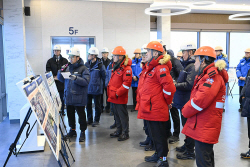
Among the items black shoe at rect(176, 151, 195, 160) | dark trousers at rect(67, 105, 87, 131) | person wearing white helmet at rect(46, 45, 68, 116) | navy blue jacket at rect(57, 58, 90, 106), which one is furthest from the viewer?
person wearing white helmet at rect(46, 45, 68, 116)

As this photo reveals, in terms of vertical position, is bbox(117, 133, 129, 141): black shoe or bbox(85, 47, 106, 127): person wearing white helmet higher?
bbox(85, 47, 106, 127): person wearing white helmet

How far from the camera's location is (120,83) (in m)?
4.57

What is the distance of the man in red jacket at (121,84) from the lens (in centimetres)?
441

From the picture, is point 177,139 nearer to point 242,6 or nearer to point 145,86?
point 145,86

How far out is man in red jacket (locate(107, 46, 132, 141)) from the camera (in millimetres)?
4410

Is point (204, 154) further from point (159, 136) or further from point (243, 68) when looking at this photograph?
point (243, 68)

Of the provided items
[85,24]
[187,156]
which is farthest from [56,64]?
[187,156]

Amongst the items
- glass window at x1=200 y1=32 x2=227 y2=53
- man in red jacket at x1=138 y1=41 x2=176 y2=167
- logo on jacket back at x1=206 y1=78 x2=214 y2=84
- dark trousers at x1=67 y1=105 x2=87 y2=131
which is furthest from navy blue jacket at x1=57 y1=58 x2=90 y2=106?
glass window at x1=200 y1=32 x2=227 y2=53

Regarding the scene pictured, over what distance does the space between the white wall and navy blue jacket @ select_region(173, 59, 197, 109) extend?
14.2 feet

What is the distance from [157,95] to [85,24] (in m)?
5.32

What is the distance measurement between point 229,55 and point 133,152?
9418mm

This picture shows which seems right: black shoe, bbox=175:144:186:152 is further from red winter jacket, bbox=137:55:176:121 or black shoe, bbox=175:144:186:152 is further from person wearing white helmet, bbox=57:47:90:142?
person wearing white helmet, bbox=57:47:90:142

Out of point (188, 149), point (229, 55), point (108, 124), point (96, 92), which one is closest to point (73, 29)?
point (96, 92)

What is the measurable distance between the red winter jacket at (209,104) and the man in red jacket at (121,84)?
6.51ft
